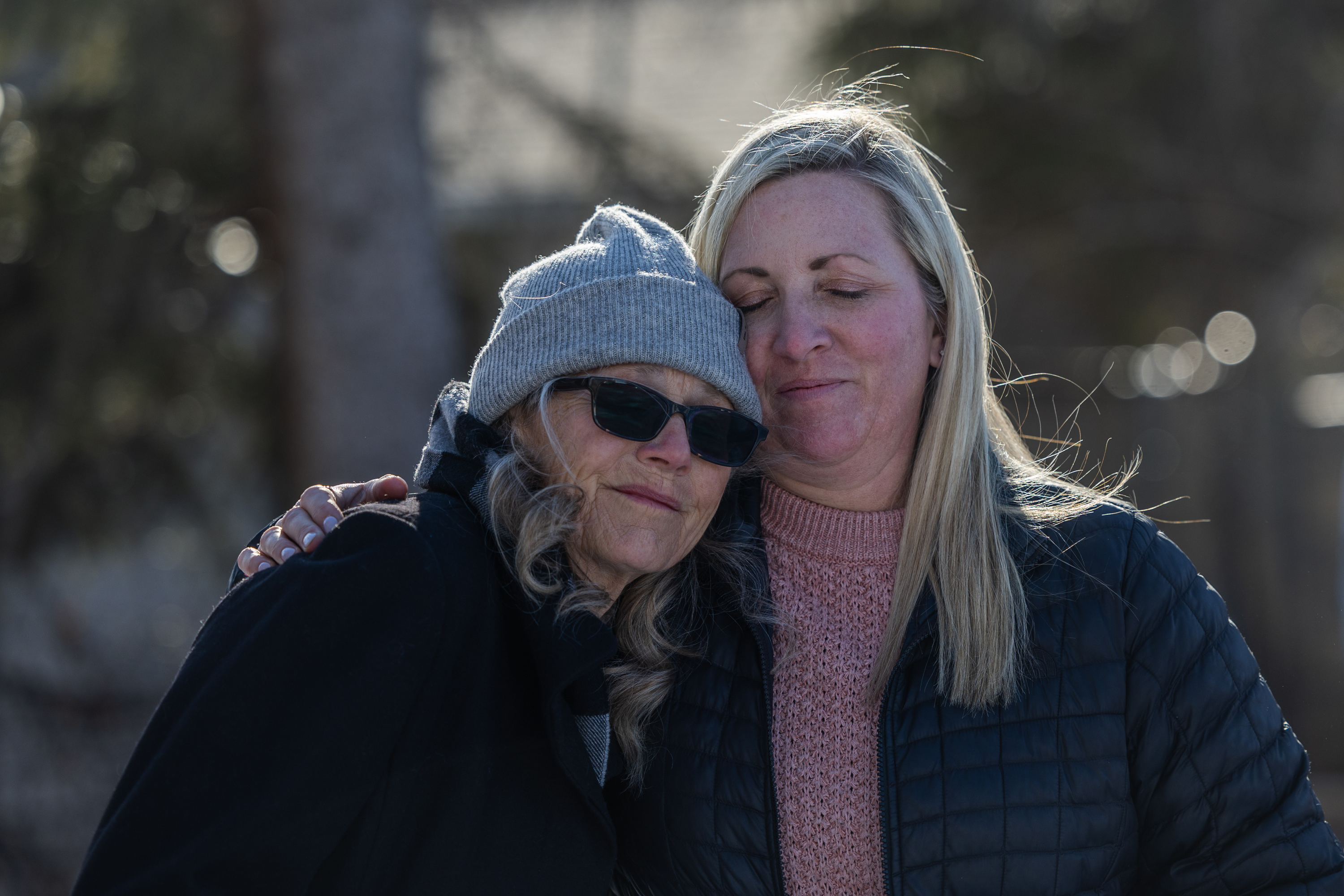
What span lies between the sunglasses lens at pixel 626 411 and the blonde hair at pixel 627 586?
96 mm

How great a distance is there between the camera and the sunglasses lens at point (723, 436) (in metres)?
2.03

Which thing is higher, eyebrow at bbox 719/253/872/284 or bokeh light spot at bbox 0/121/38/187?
bokeh light spot at bbox 0/121/38/187

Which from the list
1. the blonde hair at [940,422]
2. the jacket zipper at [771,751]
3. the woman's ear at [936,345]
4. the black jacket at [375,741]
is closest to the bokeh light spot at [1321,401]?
the blonde hair at [940,422]

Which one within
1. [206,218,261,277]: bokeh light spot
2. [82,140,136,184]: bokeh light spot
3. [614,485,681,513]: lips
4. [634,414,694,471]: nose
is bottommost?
[614,485,681,513]: lips

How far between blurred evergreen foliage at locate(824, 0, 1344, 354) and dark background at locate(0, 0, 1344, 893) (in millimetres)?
20

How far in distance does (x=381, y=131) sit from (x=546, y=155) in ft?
8.32

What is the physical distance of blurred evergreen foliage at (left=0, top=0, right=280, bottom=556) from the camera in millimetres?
4867

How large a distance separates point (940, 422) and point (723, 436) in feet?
1.76

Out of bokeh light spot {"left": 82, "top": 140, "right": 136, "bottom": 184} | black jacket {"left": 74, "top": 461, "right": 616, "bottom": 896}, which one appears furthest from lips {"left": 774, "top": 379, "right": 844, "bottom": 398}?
bokeh light spot {"left": 82, "top": 140, "right": 136, "bottom": 184}

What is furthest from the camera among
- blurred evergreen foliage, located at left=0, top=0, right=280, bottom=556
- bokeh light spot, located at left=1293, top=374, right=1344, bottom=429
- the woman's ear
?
bokeh light spot, located at left=1293, top=374, right=1344, bottom=429

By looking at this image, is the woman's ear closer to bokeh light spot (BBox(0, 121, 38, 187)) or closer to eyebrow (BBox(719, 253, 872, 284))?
eyebrow (BBox(719, 253, 872, 284))

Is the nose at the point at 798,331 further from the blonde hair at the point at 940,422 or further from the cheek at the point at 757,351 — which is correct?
the blonde hair at the point at 940,422

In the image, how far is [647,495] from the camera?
2.01 m

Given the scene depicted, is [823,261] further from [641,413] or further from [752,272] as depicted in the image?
[641,413]
